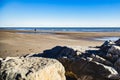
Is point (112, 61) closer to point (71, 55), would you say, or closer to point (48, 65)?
point (71, 55)

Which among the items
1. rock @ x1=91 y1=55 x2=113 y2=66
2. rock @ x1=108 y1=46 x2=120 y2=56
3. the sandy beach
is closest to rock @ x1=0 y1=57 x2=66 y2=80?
rock @ x1=91 y1=55 x2=113 y2=66

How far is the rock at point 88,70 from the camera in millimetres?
8859

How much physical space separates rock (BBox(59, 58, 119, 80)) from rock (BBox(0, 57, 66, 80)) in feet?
7.60

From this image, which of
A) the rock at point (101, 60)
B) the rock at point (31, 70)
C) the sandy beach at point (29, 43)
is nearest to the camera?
the rock at point (31, 70)

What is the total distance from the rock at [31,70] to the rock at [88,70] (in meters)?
2.32

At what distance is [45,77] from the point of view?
20.4 ft

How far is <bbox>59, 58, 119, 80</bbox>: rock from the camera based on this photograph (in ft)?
29.1

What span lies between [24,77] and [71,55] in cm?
442

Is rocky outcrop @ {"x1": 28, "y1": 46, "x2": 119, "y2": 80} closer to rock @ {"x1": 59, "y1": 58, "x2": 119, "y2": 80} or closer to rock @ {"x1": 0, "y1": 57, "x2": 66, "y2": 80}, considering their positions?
rock @ {"x1": 59, "y1": 58, "x2": 119, "y2": 80}

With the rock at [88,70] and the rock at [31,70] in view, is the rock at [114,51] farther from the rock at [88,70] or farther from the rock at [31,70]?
the rock at [31,70]

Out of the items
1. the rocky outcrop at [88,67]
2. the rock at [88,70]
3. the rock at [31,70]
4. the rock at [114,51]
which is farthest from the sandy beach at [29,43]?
the rock at [31,70]

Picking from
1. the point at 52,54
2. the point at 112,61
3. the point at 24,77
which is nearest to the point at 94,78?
the point at 112,61

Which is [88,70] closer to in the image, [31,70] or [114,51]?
[114,51]

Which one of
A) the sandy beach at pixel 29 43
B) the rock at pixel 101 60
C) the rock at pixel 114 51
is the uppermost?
the rock at pixel 114 51
